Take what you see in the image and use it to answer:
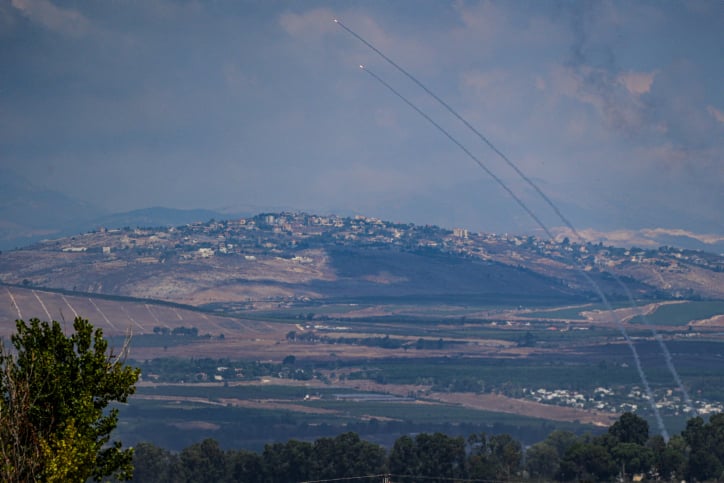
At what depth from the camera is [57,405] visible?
3353cm

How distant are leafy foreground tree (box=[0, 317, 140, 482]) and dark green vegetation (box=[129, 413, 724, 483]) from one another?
234 feet

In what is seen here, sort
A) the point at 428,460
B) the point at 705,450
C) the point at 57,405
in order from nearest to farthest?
the point at 57,405, the point at 705,450, the point at 428,460

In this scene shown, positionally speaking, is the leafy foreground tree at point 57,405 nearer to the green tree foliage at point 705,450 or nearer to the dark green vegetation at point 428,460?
the dark green vegetation at point 428,460

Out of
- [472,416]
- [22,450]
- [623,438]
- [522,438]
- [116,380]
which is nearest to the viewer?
[22,450]

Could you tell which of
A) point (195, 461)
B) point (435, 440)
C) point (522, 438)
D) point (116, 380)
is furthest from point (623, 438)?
point (116, 380)

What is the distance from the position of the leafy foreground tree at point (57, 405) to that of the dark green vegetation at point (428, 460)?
71.2 meters

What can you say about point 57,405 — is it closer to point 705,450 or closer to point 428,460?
point 428,460

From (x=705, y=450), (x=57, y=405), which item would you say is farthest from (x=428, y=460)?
(x=57, y=405)

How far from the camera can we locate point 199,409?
200m

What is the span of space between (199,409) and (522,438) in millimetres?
60428

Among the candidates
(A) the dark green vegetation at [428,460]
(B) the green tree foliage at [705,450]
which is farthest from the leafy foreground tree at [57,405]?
(B) the green tree foliage at [705,450]

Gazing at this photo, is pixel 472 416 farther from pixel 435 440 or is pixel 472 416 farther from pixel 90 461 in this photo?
pixel 90 461

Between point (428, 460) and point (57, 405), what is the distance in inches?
3243

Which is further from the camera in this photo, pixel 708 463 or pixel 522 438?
pixel 522 438
